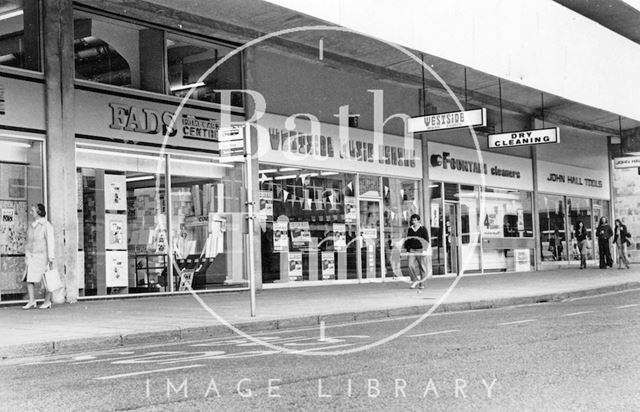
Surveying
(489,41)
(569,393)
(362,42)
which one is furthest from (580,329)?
(489,41)

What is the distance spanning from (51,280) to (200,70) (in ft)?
22.6

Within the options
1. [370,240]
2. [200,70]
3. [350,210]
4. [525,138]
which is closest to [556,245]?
[525,138]

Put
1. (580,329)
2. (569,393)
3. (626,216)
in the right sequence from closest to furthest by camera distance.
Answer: (569,393)
(580,329)
(626,216)

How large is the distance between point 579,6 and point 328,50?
12033 mm

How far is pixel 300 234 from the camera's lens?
72.1 ft

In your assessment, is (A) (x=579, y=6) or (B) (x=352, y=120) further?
(A) (x=579, y=6)

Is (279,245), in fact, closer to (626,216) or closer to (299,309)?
(299,309)

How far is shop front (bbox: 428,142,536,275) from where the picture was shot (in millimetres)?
26859

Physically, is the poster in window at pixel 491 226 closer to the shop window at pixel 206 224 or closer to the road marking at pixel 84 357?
the shop window at pixel 206 224

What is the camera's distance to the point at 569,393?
6043mm

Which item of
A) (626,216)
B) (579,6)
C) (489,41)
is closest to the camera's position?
(489,41)

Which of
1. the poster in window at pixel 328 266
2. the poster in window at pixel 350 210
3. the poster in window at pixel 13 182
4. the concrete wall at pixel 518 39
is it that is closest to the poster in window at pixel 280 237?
the poster in window at pixel 328 266

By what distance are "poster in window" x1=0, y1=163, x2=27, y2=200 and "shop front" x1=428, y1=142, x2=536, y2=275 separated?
1395cm

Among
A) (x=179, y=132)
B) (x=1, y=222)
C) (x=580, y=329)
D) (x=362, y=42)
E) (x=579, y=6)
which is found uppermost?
(x=579, y=6)
